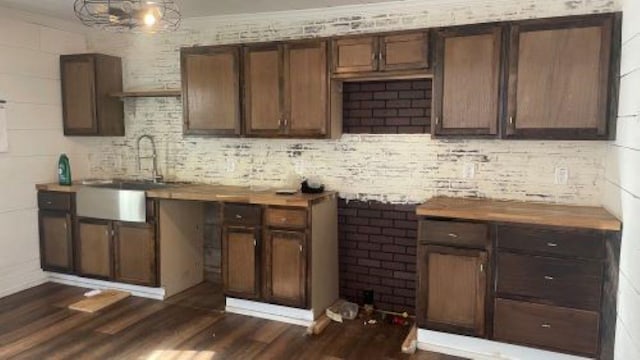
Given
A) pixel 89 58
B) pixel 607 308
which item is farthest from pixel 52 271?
pixel 607 308

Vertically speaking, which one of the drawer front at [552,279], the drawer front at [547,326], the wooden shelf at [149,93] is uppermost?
the wooden shelf at [149,93]

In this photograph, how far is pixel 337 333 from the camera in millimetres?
3578

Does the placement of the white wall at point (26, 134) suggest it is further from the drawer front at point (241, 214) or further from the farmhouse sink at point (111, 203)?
the drawer front at point (241, 214)

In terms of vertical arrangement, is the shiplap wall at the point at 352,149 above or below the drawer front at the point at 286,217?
above

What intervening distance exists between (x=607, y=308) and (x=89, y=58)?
4.78 m

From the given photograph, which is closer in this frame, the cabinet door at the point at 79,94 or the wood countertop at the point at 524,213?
the wood countertop at the point at 524,213

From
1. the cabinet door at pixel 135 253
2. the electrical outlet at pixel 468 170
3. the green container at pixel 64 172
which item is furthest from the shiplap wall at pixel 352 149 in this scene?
the cabinet door at pixel 135 253

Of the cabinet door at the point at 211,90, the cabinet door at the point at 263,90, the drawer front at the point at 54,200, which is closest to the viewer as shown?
the cabinet door at the point at 263,90

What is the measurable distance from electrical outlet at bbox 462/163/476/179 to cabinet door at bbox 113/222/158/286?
104 inches

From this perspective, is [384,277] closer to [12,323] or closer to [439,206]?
[439,206]

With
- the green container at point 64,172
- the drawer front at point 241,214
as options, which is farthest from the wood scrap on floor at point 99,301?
the drawer front at point 241,214

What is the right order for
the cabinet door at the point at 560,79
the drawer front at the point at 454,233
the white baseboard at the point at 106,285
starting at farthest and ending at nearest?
the white baseboard at the point at 106,285 → the drawer front at the point at 454,233 → the cabinet door at the point at 560,79

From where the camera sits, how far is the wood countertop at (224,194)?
3.61 m

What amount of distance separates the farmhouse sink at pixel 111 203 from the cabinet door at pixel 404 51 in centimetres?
234
